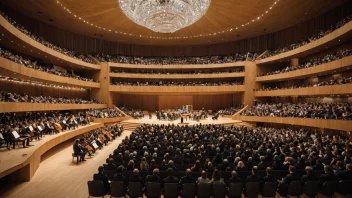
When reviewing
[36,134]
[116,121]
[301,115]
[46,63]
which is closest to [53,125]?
[36,134]

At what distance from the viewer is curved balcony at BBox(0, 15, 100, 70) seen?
13277 mm

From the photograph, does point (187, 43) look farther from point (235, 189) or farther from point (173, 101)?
point (235, 189)

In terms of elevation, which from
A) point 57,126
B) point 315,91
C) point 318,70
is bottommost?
point 57,126

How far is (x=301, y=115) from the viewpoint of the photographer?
58.5 feet

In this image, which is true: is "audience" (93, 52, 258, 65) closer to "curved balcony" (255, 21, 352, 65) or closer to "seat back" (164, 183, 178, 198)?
"curved balcony" (255, 21, 352, 65)

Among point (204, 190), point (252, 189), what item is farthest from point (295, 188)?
point (204, 190)

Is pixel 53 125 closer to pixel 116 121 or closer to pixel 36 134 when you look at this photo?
pixel 36 134

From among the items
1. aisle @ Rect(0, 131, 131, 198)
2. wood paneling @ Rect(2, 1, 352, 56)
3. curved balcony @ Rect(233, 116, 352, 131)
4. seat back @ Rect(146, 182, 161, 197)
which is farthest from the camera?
wood paneling @ Rect(2, 1, 352, 56)

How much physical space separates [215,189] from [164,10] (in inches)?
328

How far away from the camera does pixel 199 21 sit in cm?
2091

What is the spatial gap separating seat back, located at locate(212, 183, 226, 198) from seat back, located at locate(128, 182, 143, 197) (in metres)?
1.70

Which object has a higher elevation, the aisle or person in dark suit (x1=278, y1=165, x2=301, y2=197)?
person in dark suit (x1=278, y1=165, x2=301, y2=197)

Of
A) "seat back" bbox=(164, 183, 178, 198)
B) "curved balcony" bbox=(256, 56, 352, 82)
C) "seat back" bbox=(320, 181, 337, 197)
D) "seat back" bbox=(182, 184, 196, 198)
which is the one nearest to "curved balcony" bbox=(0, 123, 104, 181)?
"seat back" bbox=(164, 183, 178, 198)

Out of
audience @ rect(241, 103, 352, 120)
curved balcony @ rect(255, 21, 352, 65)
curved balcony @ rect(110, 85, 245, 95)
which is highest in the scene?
curved balcony @ rect(255, 21, 352, 65)
